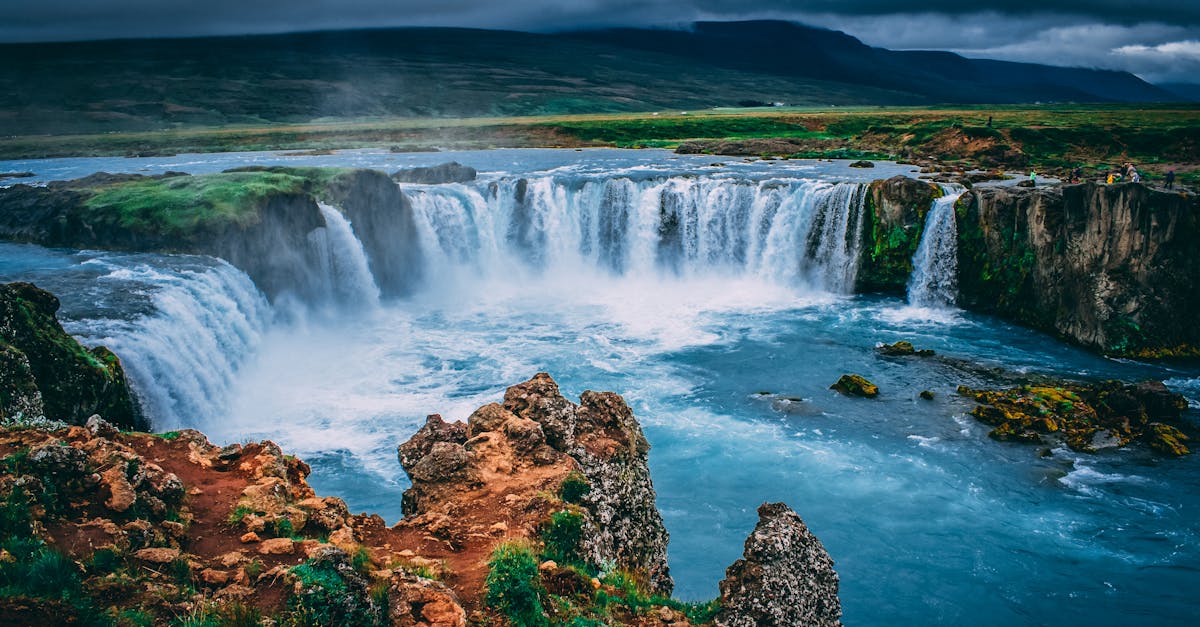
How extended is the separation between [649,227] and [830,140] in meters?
39.2

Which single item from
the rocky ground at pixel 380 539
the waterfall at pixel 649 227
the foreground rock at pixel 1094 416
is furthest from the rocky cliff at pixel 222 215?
the foreground rock at pixel 1094 416

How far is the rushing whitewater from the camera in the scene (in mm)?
14344

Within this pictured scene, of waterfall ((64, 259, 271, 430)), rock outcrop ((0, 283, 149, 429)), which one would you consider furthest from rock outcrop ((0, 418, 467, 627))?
waterfall ((64, 259, 271, 430))

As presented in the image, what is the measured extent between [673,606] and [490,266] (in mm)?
29959

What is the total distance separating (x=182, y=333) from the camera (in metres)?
19.7

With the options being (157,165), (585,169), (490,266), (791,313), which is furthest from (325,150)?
(791,313)

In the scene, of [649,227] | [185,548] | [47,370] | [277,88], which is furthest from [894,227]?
[277,88]

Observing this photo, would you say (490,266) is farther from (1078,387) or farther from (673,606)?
(673,606)

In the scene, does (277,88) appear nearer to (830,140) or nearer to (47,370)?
(830,140)

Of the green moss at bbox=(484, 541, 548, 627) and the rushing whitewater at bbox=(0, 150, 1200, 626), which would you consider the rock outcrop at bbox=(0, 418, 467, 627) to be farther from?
the rushing whitewater at bbox=(0, 150, 1200, 626)

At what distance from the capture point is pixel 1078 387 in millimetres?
21016

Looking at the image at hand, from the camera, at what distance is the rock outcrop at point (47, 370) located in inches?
449

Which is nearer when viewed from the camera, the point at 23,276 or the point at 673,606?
the point at 673,606

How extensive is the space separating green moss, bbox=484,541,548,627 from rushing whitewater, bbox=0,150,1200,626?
21.1 feet
